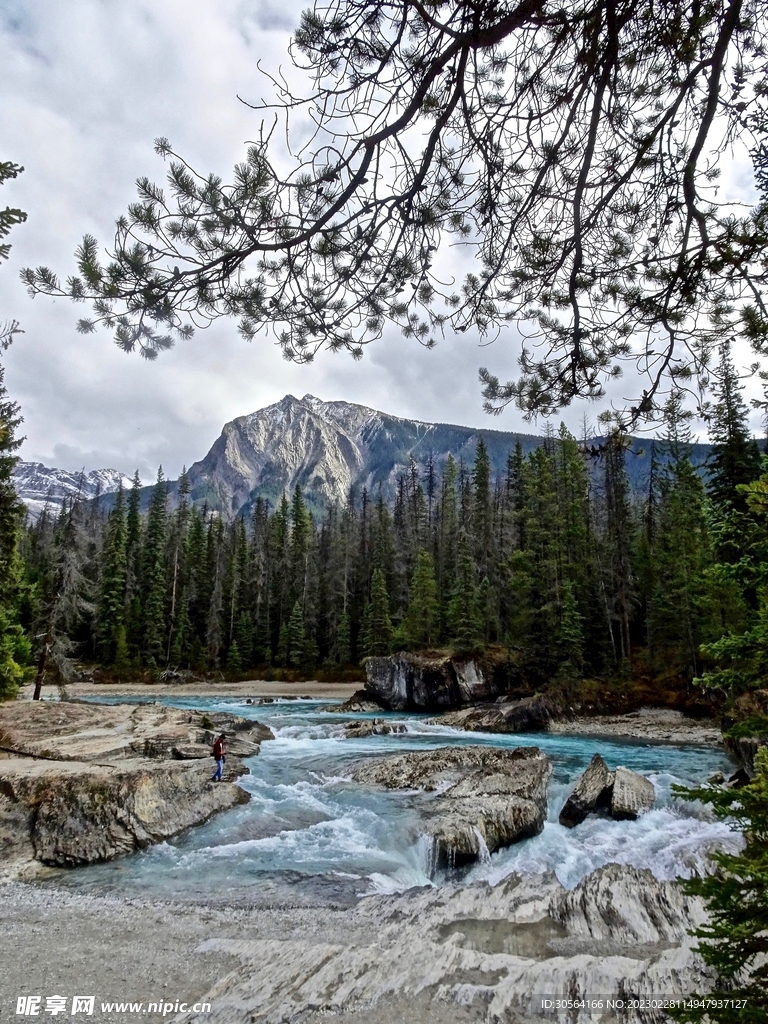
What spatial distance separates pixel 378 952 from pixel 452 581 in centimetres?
4044

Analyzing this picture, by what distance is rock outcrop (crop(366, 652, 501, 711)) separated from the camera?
31969 mm

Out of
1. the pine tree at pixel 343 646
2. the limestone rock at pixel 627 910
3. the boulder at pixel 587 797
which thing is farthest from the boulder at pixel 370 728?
the pine tree at pixel 343 646

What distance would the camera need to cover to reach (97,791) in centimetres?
1016

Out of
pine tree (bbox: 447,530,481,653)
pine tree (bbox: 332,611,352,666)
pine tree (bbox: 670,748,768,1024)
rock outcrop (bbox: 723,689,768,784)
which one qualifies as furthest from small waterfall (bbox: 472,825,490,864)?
pine tree (bbox: 332,611,352,666)

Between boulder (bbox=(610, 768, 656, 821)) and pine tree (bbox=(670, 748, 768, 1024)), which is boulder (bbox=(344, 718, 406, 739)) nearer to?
boulder (bbox=(610, 768, 656, 821))

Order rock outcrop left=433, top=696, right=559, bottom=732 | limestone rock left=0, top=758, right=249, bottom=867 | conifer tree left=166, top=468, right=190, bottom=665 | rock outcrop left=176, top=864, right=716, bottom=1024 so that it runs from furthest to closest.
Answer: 1. conifer tree left=166, top=468, right=190, bottom=665
2. rock outcrop left=433, top=696, right=559, bottom=732
3. limestone rock left=0, top=758, right=249, bottom=867
4. rock outcrop left=176, top=864, right=716, bottom=1024

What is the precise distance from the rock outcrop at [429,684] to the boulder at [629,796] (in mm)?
19761

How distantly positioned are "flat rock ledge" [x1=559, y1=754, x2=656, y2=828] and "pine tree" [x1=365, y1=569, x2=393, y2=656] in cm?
3292

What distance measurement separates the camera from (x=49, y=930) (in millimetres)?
6539

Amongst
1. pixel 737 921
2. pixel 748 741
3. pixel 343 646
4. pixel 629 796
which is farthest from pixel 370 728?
pixel 343 646

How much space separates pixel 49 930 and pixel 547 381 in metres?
8.39

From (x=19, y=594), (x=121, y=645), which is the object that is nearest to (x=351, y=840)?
(x=19, y=594)

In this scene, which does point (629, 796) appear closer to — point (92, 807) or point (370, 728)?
point (92, 807)

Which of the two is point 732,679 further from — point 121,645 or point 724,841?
point 121,645
